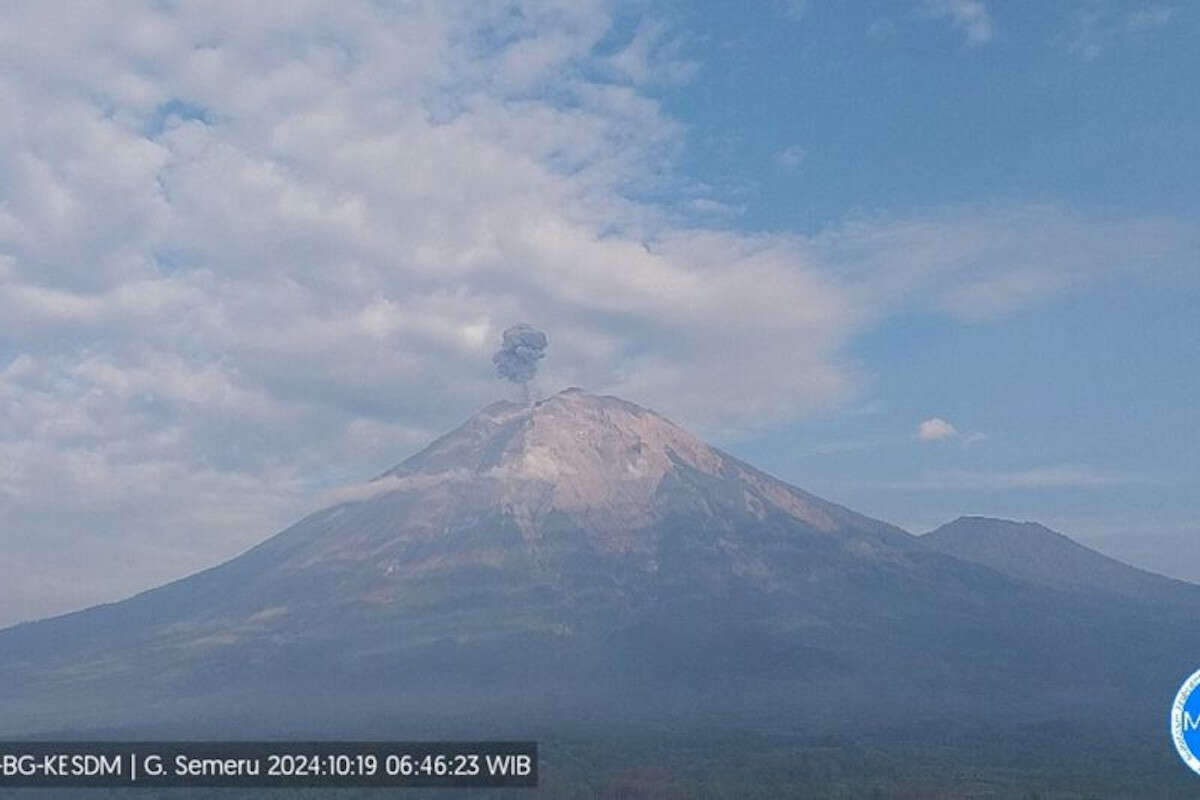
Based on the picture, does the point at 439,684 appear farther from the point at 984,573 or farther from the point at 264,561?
the point at 984,573

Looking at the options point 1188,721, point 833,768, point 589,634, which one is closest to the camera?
point 1188,721

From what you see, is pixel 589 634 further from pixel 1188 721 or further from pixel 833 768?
pixel 1188 721

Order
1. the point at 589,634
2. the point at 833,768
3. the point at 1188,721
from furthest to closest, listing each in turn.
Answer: the point at 589,634 → the point at 833,768 → the point at 1188,721

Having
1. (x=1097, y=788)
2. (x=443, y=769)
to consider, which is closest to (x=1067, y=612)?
(x=1097, y=788)

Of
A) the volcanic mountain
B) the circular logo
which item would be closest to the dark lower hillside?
the volcanic mountain

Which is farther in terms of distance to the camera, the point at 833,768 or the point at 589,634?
the point at 589,634

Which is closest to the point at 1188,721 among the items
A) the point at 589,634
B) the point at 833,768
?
the point at 833,768

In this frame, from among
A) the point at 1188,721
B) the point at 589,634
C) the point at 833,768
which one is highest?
the point at 589,634

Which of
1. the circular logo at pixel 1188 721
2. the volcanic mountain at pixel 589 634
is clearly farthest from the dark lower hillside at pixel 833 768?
the circular logo at pixel 1188 721
